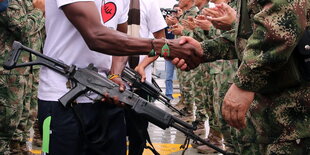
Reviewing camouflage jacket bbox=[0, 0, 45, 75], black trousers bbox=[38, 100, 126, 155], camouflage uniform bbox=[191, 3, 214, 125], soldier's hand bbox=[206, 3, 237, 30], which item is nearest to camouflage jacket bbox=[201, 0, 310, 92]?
black trousers bbox=[38, 100, 126, 155]

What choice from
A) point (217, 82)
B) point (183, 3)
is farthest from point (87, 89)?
point (183, 3)

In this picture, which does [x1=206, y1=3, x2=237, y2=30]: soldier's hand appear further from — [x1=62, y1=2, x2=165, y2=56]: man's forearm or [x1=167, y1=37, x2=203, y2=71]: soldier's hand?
[x1=62, y1=2, x2=165, y2=56]: man's forearm

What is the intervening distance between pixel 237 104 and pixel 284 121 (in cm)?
29

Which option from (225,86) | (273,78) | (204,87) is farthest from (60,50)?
(204,87)

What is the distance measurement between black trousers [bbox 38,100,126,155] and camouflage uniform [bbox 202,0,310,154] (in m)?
0.84

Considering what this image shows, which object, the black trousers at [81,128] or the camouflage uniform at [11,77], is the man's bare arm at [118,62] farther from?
the camouflage uniform at [11,77]

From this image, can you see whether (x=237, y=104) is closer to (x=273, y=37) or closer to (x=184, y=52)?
(x=273, y=37)

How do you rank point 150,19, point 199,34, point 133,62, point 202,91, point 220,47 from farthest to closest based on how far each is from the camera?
1. point 202,91
2. point 199,34
3. point 150,19
4. point 133,62
5. point 220,47

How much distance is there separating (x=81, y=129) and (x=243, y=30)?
44.5 inches

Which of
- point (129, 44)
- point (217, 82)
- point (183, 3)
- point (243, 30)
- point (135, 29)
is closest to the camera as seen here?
point (243, 30)

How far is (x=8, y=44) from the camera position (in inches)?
165

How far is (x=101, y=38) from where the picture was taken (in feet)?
8.73

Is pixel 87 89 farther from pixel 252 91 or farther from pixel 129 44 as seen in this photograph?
pixel 252 91

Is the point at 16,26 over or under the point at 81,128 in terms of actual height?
over
